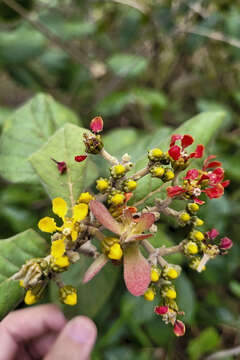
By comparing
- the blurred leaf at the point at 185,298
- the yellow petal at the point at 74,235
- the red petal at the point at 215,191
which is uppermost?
the yellow petal at the point at 74,235

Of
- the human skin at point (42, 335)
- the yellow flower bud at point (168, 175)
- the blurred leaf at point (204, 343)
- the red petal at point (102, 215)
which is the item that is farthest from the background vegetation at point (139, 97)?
the red petal at point (102, 215)

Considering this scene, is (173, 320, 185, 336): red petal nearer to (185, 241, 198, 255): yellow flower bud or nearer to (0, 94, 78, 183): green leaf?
(185, 241, 198, 255): yellow flower bud

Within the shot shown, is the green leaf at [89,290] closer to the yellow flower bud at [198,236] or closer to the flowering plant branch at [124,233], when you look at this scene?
the flowering plant branch at [124,233]

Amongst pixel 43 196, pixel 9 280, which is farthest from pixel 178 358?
pixel 9 280

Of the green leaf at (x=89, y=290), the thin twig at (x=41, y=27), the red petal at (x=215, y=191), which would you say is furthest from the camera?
the thin twig at (x=41, y=27)

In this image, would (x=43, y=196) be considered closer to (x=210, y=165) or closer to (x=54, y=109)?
(x=54, y=109)

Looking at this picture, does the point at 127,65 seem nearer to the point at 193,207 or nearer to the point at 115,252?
the point at 193,207
